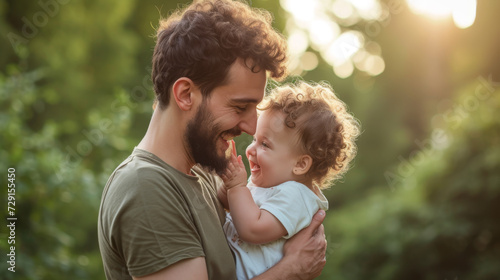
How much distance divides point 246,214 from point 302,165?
397mm

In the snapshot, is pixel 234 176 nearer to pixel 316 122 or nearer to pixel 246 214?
pixel 246 214

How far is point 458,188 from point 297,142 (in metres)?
3.67

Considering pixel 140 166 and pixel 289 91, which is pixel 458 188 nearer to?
pixel 289 91

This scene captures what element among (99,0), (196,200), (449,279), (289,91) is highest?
(99,0)

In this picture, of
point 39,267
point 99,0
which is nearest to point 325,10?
point 99,0

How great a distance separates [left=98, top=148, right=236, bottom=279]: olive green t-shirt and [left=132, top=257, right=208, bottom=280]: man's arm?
0.02 meters

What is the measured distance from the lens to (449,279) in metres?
5.84

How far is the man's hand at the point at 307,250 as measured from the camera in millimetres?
2447

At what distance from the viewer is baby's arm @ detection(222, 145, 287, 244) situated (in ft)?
7.90

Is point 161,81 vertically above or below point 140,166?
above

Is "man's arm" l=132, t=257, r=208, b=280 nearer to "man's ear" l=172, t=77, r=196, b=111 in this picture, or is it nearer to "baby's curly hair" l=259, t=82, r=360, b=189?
"man's ear" l=172, t=77, r=196, b=111

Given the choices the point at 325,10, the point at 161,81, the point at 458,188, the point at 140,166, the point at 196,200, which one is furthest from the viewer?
the point at 325,10

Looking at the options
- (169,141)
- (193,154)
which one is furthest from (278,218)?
(169,141)

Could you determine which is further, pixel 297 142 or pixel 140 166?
pixel 297 142
